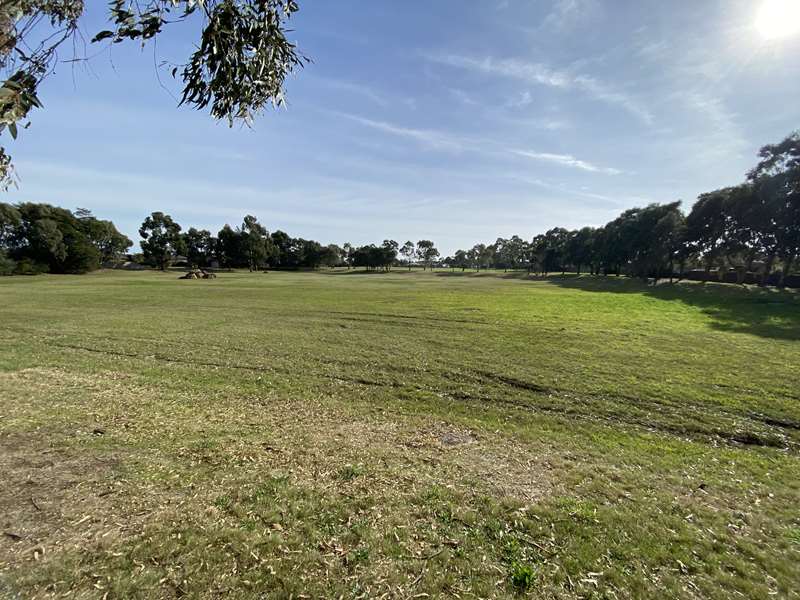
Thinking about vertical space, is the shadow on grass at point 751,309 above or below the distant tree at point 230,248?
below

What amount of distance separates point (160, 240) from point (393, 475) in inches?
4980

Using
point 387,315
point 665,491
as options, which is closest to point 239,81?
point 665,491

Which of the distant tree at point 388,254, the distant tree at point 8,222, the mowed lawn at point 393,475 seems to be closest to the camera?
the mowed lawn at point 393,475

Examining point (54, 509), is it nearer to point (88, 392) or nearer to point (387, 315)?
point (88, 392)

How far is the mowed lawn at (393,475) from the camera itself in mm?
4156

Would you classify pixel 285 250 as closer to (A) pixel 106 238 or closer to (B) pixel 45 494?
(A) pixel 106 238

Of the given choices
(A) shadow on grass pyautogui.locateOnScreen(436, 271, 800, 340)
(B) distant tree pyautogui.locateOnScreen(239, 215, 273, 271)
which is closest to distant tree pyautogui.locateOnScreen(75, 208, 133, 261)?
(B) distant tree pyautogui.locateOnScreen(239, 215, 273, 271)

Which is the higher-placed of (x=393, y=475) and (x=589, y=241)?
(x=589, y=241)

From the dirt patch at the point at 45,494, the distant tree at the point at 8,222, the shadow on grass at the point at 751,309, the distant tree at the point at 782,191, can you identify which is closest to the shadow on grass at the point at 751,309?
the shadow on grass at the point at 751,309

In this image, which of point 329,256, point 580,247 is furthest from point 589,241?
point 329,256

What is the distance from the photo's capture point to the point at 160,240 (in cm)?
10638

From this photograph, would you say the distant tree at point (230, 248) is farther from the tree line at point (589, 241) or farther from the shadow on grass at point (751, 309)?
the shadow on grass at point (751, 309)

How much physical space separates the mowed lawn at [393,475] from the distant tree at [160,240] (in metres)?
110

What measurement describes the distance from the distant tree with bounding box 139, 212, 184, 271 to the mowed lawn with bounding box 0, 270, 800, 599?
10994 centimetres
